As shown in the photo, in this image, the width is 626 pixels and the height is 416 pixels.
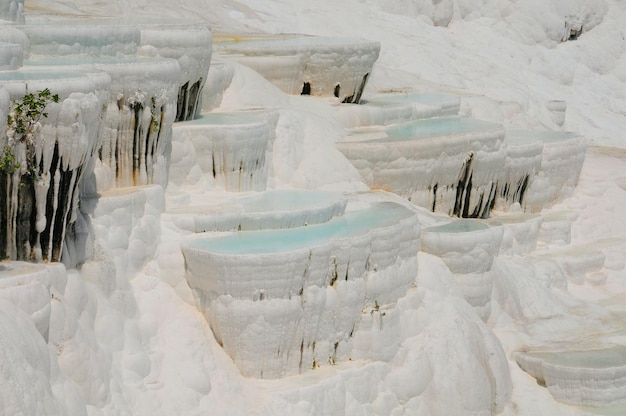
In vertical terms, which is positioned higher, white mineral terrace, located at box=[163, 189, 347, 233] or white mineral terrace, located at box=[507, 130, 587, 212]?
white mineral terrace, located at box=[163, 189, 347, 233]

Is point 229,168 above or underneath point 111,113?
underneath

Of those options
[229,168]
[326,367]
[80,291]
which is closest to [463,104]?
[229,168]

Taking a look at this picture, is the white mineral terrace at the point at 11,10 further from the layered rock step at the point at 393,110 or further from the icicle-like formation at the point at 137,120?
the layered rock step at the point at 393,110

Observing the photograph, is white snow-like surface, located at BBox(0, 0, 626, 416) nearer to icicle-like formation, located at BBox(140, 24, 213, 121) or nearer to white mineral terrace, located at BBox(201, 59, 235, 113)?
white mineral terrace, located at BBox(201, 59, 235, 113)

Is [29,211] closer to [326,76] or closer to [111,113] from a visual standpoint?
[111,113]

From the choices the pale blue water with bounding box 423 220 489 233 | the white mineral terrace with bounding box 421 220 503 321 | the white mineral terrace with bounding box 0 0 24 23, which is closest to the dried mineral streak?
the white mineral terrace with bounding box 0 0 24 23
